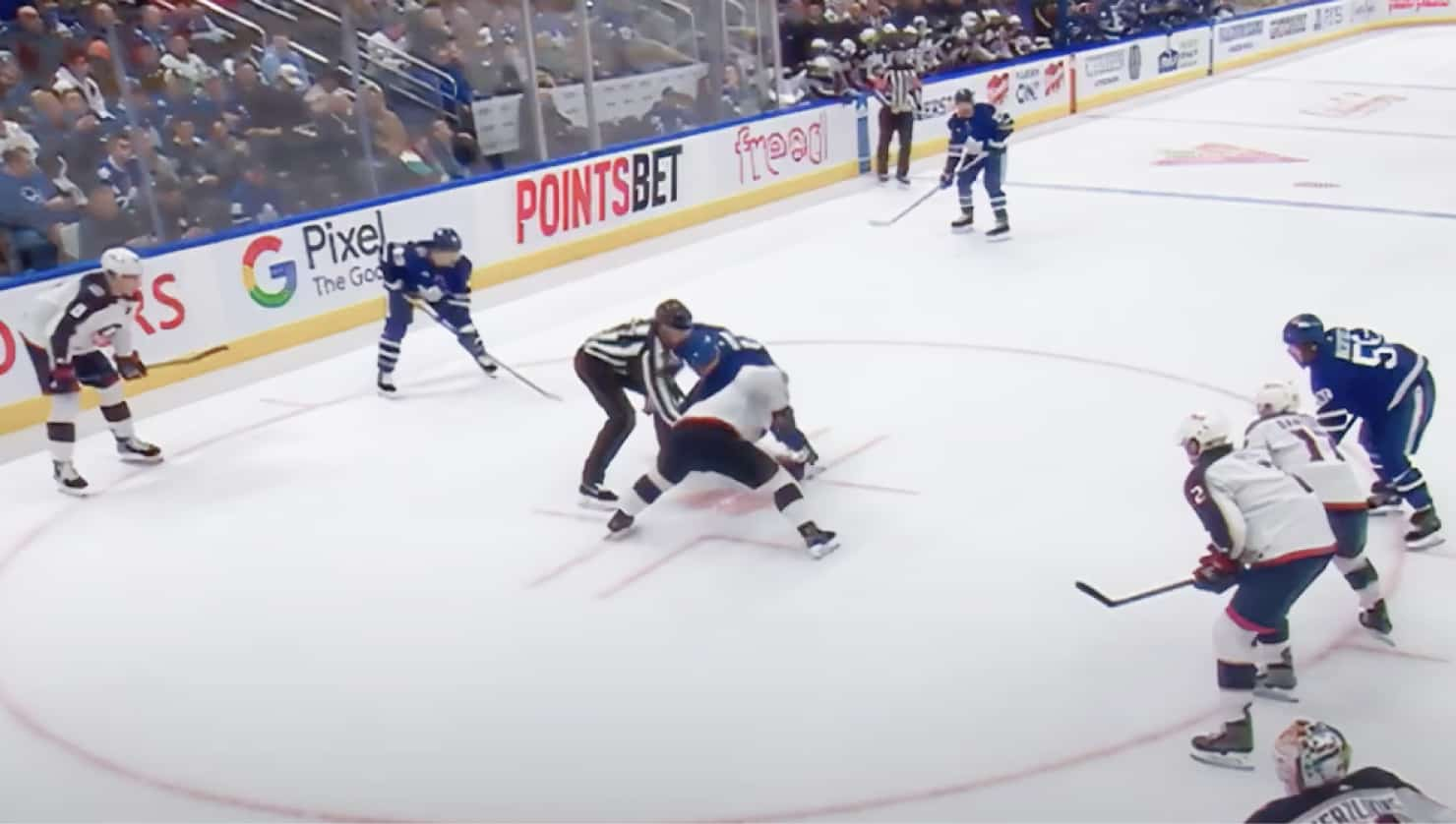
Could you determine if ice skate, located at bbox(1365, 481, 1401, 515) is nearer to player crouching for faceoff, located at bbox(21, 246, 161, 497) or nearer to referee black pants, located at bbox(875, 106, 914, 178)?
player crouching for faceoff, located at bbox(21, 246, 161, 497)

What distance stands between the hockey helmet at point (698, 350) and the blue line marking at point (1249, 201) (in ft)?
26.1

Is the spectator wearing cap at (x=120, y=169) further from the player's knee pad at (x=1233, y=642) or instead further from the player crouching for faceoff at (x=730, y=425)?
the player's knee pad at (x=1233, y=642)

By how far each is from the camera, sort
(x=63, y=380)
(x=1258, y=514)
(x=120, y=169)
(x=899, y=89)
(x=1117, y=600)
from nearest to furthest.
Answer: (x=1258, y=514), (x=1117, y=600), (x=63, y=380), (x=120, y=169), (x=899, y=89)

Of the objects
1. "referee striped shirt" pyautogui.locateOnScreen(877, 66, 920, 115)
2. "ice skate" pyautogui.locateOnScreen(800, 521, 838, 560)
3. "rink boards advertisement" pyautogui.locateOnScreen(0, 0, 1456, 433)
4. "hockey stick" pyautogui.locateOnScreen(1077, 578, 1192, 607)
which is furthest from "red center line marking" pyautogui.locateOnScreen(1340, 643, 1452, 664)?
"referee striped shirt" pyautogui.locateOnScreen(877, 66, 920, 115)

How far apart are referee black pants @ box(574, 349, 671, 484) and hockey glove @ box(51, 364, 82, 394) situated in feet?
7.92

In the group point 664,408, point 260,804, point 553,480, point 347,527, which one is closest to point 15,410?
point 347,527

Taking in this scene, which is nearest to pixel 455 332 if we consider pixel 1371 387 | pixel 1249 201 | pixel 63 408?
pixel 63 408

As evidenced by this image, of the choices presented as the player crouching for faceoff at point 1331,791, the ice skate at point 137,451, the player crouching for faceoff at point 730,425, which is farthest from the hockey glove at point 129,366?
the player crouching for faceoff at point 1331,791

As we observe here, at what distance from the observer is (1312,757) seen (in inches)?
115

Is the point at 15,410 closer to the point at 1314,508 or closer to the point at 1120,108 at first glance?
the point at 1314,508

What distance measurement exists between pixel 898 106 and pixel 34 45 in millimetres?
7403

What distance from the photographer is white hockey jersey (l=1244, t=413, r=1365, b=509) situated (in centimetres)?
416

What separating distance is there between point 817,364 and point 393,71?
15.5 ft

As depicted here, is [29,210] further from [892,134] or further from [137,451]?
[892,134]
